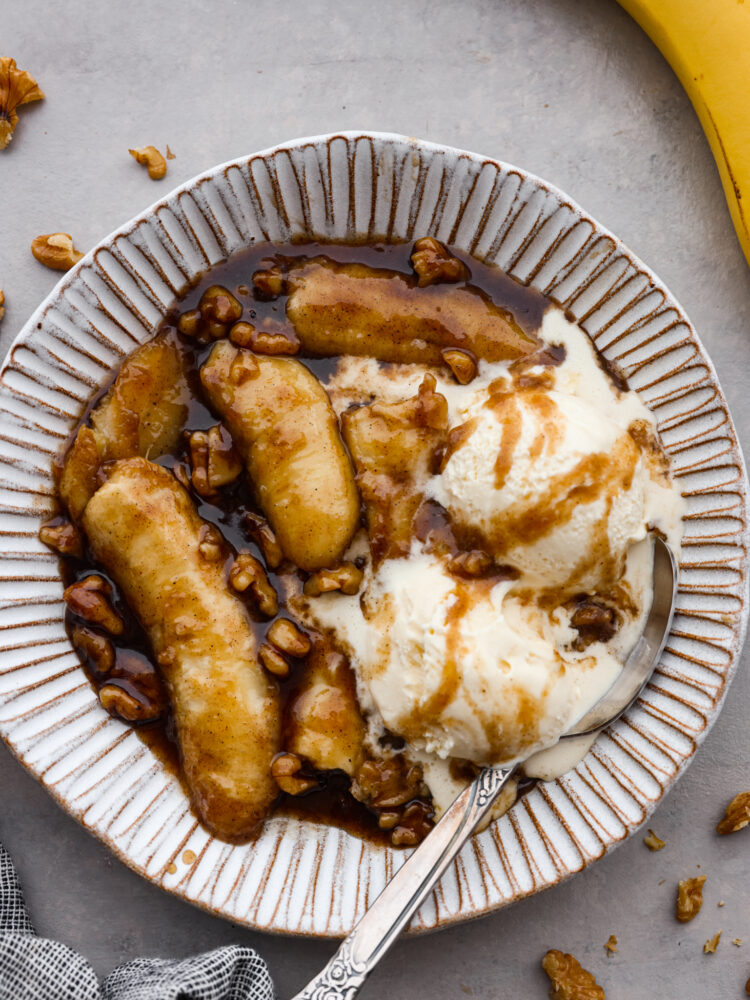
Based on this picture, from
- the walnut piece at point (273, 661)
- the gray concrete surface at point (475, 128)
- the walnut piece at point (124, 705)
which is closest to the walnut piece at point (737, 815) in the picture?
the gray concrete surface at point (475, 128)

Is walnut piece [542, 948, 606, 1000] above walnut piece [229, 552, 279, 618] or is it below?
below

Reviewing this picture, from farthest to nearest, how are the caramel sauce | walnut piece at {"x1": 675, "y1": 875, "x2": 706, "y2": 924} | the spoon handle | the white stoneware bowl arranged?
walnut piece at {"x1": 675, "y1": 875, "x2": 706, "y2": 924} → the caramel sauce → the white stoneware bowl → the spoon handle

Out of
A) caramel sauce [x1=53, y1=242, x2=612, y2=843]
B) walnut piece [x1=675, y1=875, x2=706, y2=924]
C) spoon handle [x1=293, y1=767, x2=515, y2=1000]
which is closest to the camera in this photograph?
spoon handle [x1=293, y1=767, x2=515, y2=1000]

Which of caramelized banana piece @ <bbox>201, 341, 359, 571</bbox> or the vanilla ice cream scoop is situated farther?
caramelized banana piece @ <bbox>201, 341, 359, 571</bbox>

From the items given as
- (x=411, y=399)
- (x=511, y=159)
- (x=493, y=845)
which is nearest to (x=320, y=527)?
(x=411, y=399)

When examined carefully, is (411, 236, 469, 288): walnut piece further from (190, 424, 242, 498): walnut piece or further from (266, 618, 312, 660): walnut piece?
(266, 618, 312, 660): walnut piece

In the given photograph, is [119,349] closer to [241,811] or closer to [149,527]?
[149,527]

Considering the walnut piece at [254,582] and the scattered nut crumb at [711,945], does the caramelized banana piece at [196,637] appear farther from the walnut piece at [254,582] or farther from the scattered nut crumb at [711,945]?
the scattered nut crumb at [711,945]

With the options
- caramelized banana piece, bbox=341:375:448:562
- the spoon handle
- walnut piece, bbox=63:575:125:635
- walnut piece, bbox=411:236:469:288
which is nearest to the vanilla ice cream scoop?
caramelized banana piece, bbox=341:375:448:562

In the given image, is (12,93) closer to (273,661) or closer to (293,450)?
(293,450)
